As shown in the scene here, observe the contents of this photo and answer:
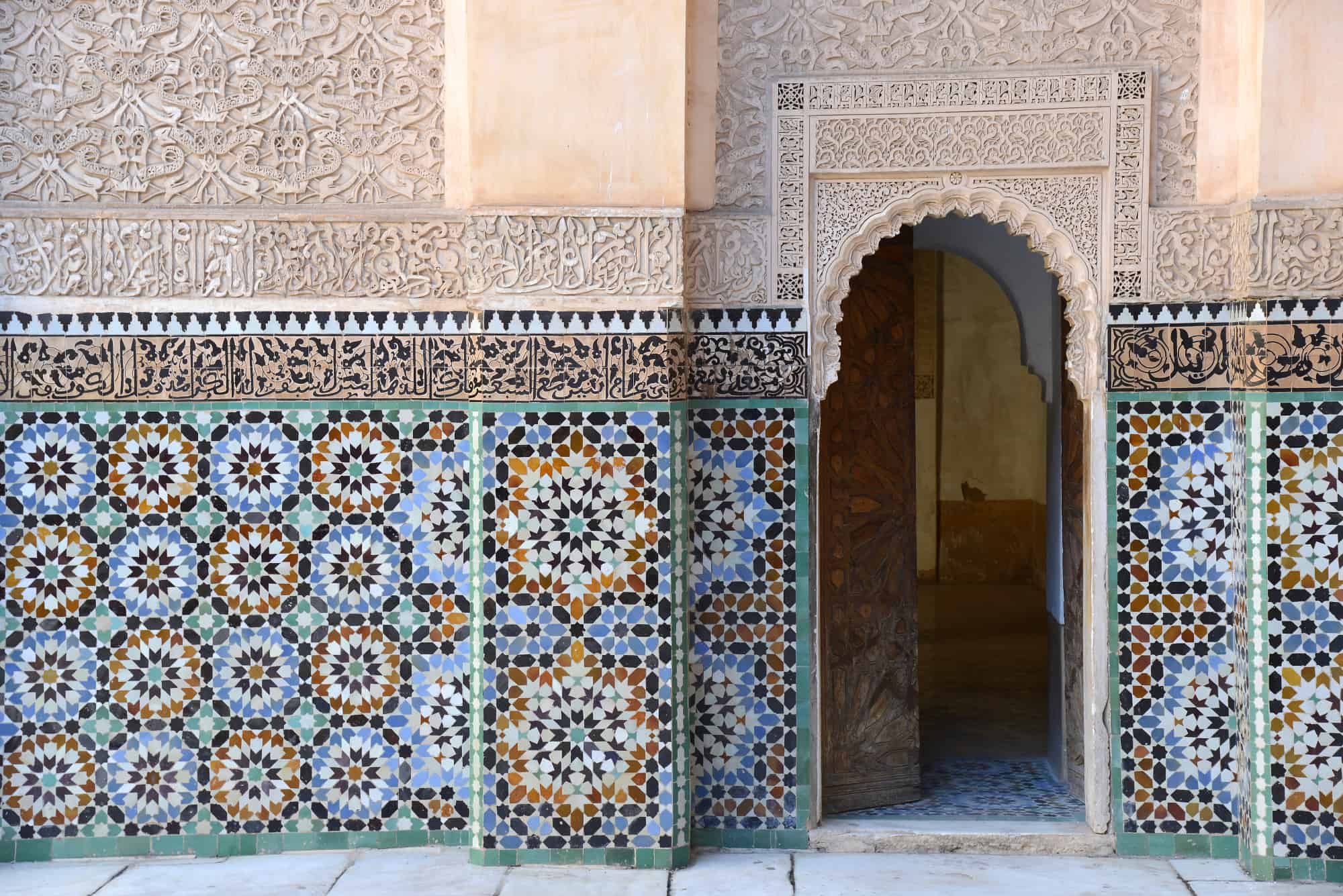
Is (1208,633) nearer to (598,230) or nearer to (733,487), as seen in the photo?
(733,487)

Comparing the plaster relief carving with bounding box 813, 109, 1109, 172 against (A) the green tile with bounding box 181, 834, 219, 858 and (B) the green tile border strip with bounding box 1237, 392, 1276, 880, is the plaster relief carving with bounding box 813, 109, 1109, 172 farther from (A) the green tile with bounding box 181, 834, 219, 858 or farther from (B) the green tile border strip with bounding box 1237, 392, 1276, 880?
(A) the green tile with bounding box 181, 834, 219, 858

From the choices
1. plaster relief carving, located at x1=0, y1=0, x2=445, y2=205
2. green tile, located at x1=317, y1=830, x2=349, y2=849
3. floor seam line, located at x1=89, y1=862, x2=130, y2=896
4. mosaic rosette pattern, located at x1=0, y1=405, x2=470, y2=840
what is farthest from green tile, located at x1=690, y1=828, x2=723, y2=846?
plaster relief carving, located at x1=0, y1=0, x2=445, y2=205

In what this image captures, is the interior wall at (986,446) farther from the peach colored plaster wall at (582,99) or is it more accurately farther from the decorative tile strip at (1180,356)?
the peach colored plaster wall at (582,99)

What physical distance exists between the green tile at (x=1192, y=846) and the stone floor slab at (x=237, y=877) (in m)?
1.81

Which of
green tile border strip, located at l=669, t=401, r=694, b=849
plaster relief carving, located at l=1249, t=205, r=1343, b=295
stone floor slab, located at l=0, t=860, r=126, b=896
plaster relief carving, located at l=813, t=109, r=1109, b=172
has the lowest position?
stone floor slab, located at l=0, t=860, r=126, b=896

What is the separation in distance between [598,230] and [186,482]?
1.14 metres

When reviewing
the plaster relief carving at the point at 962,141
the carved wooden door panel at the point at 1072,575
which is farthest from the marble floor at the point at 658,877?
the plaster relief carving at the point at 962,141

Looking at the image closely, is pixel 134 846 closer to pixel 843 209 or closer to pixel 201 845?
pixel 201 845

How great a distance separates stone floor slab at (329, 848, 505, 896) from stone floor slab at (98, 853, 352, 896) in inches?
1.3

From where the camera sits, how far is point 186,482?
303 cm

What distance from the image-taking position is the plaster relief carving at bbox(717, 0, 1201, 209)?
9.75 ft

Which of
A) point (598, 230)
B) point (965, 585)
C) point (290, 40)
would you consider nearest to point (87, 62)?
point (290, 40)

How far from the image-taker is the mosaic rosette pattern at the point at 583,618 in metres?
2.91

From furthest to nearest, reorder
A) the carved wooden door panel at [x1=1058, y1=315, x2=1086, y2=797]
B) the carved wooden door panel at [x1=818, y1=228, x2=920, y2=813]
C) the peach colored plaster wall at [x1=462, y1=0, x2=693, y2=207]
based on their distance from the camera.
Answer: the carved wooden door panel at [x1=818, y1=228, x2=920, y2=813]
the carved wooden door panel at [x1=1058, y1=315, x2=1086, y2=797]
the peach colored plaster wall at [x1=462, y1=0, x2=693, y2=207]
